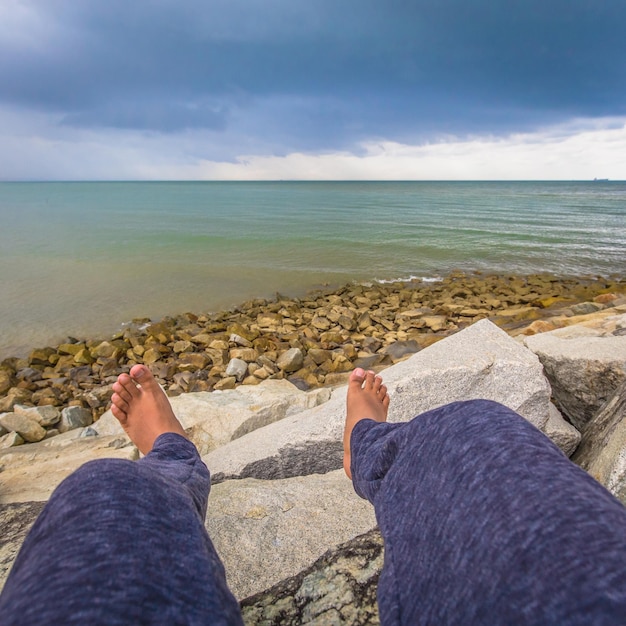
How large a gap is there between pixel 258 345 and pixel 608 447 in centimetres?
420

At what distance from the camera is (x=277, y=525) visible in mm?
1538

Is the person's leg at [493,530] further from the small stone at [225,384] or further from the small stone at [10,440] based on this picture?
the small stone at [225,384]

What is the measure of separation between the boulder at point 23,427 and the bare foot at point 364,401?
9.26 feet

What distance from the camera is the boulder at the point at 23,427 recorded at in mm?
3328

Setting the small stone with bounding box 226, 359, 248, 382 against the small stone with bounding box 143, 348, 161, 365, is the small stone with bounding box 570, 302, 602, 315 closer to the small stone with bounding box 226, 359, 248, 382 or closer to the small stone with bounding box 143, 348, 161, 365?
the small stone with bounding box 226, 359, 248, 382

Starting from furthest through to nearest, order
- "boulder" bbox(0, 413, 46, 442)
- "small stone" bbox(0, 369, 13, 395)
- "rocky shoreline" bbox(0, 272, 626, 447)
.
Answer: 1. "small stone" bbox(0, 369, 13, 395)
2. "rocky shoreline" bbox(0, 272, 626, 447)
3. "boulder" bbox(0, 413, 46, 442)

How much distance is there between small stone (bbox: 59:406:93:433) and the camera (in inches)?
144

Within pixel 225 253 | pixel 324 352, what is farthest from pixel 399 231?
pixel 324 352

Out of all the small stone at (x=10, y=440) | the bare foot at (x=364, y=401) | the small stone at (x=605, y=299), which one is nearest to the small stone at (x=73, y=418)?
the small stone at (x=10, y=440)

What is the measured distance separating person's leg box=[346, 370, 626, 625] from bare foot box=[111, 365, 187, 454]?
137 centimetres

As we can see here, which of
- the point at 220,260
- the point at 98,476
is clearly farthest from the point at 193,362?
the point at 220,260

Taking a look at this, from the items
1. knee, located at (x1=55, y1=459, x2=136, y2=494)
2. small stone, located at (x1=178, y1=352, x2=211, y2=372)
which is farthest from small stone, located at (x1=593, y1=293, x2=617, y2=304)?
knee, located at (x1=55, y1=459, x2=136, y2=494)

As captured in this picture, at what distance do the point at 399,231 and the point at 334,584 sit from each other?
53.7 feet

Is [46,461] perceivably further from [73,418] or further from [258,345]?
[258,345]
